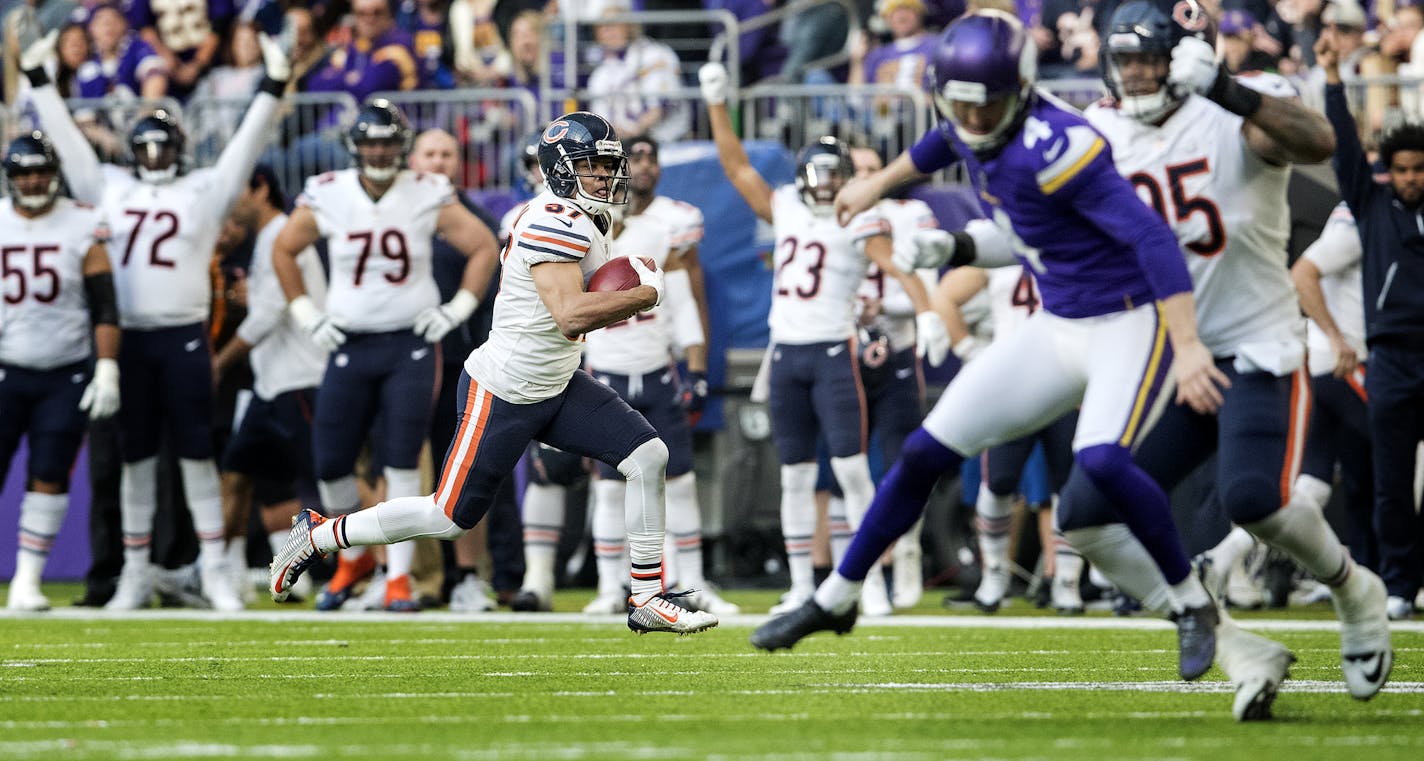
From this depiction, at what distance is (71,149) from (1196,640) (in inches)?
266

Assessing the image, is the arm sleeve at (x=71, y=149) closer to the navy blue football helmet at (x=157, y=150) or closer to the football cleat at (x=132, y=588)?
the navy blue football helmet at (x=157, y=150)

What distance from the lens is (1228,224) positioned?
5.34m

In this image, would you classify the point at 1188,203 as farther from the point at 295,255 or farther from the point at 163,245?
the point at 163,245

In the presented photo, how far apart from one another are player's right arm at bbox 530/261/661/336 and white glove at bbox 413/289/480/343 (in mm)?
2645

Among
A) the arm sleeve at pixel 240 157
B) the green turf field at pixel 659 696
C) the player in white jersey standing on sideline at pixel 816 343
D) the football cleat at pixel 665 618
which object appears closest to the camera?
the green turf field at pixel 659 696

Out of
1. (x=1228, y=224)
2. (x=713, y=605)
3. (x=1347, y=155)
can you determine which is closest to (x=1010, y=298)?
(x=1347, y=155)

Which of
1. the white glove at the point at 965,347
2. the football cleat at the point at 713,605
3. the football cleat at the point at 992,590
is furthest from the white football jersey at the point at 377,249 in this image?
the football cleat at the point at 992,590

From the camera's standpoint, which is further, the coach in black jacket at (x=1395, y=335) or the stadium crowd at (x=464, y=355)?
the stadium crowd at (x=464, y=355)

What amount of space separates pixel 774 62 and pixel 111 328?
542 cm

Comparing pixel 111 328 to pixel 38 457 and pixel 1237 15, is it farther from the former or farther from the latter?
pixel 1237 15

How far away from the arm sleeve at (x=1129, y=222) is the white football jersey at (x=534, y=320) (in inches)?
67.9

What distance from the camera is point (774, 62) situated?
13.0 metres

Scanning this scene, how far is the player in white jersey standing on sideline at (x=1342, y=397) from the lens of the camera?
870 cm

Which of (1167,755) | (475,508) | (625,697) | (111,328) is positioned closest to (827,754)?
(1167,755)
